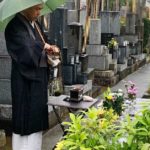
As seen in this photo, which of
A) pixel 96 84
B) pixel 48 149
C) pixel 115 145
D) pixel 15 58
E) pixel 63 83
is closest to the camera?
pixel 115 145

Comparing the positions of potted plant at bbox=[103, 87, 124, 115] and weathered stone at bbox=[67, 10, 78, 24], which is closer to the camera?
potted plant at bbox=[103, 87, 124, 115]

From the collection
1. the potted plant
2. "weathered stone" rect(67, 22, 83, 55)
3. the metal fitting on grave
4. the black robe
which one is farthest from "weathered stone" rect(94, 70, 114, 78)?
the black robe

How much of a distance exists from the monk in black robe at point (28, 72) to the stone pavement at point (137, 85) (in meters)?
2.10

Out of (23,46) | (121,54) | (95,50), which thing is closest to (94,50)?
(95,50)

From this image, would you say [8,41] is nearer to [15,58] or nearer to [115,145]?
[15,58]

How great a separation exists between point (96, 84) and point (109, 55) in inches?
43.4

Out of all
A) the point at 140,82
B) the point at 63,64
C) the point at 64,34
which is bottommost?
the point at 140,82

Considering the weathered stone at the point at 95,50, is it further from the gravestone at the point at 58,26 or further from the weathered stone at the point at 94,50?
the gravestone at the point at 58,26

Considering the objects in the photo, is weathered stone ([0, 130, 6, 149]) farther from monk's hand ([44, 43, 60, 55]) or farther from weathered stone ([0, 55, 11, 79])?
monk's hand ([44, 43, 60, 55])

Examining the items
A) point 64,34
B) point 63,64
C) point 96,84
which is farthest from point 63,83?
point 96,84

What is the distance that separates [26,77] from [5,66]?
2621 mm

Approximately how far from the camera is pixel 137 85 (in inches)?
496

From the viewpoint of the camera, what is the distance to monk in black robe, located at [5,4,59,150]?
4.32 meters

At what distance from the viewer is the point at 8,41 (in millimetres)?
4406
